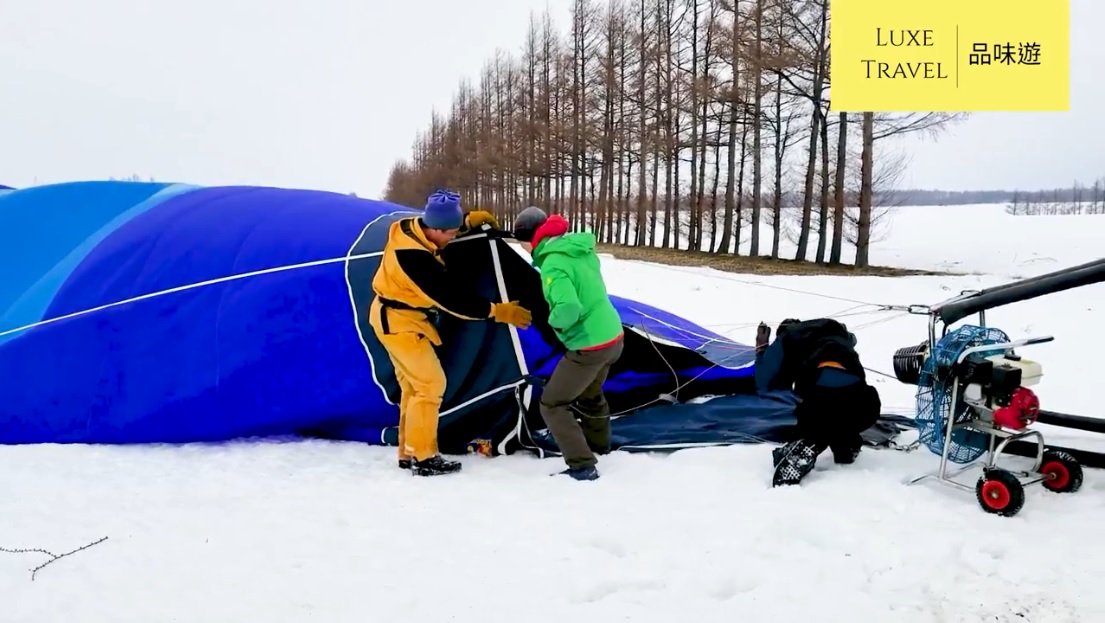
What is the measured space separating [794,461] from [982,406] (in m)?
0.83

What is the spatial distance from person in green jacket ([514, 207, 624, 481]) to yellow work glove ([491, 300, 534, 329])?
0.36 meters

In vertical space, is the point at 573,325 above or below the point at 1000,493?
above

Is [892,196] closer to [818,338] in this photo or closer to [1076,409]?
[1076,409]

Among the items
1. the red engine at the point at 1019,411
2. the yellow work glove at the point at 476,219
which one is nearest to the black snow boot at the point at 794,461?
the red engine at the point at 1019,411

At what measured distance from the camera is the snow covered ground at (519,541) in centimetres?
253

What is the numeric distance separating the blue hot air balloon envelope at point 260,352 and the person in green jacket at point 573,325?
1.76 feet

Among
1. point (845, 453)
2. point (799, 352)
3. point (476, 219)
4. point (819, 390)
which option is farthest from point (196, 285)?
point (845, 453)

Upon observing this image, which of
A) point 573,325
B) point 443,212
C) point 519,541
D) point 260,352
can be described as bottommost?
point 519,541

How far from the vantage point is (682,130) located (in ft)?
82.8

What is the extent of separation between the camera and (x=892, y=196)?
18547 mm

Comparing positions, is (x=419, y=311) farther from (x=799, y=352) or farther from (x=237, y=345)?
(x=799, y=352)

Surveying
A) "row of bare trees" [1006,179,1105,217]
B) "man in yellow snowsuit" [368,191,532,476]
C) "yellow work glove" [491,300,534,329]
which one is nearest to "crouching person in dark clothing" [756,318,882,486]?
"yellow work glove" [491,300,534,329]

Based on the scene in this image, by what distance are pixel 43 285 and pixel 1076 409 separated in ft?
22.1

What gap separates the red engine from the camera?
313 cm
